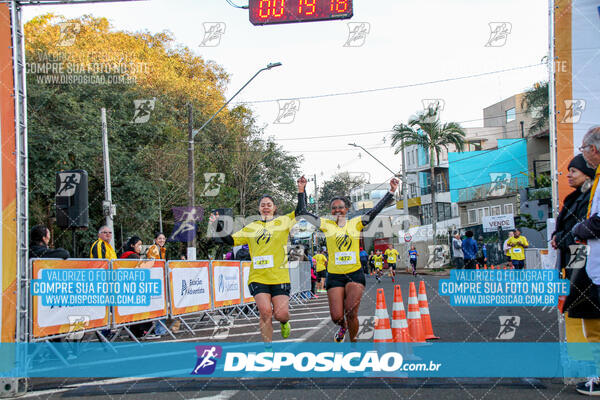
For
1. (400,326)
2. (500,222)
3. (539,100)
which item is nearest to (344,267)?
(400,326)

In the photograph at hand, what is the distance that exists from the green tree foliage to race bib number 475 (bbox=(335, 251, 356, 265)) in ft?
58.9

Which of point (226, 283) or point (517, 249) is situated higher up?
point (517, 249)

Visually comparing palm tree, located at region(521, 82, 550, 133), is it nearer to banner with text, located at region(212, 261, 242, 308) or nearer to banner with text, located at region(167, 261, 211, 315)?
banner with text, located at region(212, 261, 242, 308)

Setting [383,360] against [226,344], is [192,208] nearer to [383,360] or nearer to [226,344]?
[226,344]

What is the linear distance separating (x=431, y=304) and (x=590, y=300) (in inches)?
414

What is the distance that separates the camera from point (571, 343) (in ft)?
18.7

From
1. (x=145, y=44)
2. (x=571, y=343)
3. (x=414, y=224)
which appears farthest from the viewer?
(x=414, y=224)

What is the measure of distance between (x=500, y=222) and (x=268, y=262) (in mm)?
27451

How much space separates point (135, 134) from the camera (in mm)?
28531

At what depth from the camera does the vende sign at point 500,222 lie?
1252 inches

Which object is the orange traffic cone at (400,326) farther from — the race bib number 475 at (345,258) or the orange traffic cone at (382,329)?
the race bib number 475 at (345,258)

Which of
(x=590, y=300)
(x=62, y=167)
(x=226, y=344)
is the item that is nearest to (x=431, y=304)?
(x=226, y=344)

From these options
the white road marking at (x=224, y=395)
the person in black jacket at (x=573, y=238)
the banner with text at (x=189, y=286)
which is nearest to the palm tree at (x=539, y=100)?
the banner with text at (x=189, y=286)

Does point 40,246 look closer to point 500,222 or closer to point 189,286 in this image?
point 189,286
